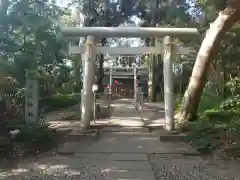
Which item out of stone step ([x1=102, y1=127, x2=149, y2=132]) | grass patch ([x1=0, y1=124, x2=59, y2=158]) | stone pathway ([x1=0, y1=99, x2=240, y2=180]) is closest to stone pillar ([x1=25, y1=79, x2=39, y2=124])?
grass patch ([x1=0, y1=124, x2=59, y2=158])

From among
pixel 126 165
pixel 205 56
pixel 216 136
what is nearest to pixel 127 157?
pixel 126 165

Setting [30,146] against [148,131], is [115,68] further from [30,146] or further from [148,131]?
[30,146]

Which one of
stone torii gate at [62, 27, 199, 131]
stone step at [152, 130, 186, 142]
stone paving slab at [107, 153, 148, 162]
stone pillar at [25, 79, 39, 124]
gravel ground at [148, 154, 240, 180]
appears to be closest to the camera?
gravel ground at [148, 154, 240, 180]

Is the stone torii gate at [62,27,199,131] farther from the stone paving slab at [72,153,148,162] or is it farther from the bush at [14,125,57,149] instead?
the stone paving slab at [72,153,148,162]

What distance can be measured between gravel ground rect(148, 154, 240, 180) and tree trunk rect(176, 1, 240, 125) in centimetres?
351

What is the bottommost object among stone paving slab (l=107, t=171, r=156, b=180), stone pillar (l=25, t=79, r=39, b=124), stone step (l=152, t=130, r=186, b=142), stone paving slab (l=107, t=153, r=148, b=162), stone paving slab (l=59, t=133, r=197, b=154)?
stone paving slab (l=107, t=171, r=156, b=180)

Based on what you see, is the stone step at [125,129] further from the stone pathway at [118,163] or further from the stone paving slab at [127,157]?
the stone paving slab at [127,157]

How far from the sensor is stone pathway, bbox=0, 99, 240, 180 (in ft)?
20.2

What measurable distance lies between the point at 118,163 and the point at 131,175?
91 cm

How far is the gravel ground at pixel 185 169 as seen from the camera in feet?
20.0

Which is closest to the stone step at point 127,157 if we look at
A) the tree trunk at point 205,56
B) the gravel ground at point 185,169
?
the gravel ground at point 185,169

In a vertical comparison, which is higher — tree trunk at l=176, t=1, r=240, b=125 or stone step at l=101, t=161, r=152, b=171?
tree trunk at l=176, t=1, r=240, b=125

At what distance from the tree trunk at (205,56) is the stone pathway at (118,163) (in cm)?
220

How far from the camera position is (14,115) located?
9586mm
